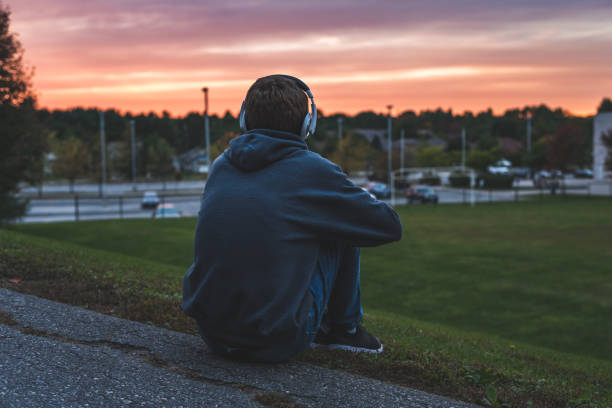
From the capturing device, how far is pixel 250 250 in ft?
8.85

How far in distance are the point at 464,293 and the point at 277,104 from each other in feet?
31.6

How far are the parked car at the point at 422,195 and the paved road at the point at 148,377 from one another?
4013 centimetres

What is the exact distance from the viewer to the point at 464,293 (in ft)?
37.8

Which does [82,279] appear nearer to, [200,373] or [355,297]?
[200,373]

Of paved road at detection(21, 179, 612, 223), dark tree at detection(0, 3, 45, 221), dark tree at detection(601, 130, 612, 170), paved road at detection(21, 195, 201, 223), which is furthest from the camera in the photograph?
dark tree at detection(601, 130, 612, 170)

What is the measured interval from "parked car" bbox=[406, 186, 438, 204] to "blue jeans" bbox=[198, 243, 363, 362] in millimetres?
40064

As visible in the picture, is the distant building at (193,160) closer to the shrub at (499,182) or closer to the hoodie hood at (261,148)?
the shrub at (499,182)

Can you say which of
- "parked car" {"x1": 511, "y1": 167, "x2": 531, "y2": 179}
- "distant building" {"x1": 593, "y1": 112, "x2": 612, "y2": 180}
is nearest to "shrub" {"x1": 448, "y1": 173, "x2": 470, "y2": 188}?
"distant building" {"x1": 593, "y1": 112, "x2": 612, "y2": 180}

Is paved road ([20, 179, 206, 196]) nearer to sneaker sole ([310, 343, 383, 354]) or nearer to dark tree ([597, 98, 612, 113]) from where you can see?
sneaker sole ([310, 343, 383, 354])

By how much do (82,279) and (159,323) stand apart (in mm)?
1706

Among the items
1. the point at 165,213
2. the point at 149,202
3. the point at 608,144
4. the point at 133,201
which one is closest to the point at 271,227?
the point at 165,213

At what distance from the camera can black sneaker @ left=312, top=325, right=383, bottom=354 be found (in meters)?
3.28

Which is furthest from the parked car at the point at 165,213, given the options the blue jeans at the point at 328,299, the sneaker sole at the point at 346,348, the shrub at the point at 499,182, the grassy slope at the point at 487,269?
the shrub at the point at 499,182

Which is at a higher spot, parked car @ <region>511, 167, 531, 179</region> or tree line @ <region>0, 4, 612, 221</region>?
tree line @ <region>0, 4, 612, 221</region>
